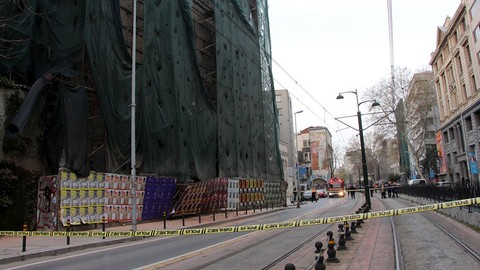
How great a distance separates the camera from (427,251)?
1003 centimetres

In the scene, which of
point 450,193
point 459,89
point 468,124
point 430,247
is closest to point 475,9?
point 459,89

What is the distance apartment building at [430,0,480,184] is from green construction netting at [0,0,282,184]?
2135 centimetres

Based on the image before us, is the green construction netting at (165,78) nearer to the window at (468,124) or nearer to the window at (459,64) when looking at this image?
the window at (468,124)

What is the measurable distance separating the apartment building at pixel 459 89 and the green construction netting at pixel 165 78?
A: 841 inches

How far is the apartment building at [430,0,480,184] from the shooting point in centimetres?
4122

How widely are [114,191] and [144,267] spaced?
1247 centimetres

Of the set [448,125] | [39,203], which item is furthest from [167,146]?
[448,125]

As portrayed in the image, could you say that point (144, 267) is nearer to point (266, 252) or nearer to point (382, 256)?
point (266, 252)

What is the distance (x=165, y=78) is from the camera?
25.2 meters

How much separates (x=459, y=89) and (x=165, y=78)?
1520 inches

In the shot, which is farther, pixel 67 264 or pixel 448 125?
pixel 448 125

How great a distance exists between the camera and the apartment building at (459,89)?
135 ft

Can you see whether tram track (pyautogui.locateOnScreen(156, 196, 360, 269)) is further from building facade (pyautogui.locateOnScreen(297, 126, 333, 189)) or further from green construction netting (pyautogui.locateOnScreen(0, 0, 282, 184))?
building facade (pyautogui.locateOnScreen(297, 126, 333, 189))

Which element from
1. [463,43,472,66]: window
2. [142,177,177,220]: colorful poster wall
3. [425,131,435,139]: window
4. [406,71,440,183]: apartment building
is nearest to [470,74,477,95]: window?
[463,43,472,66]: window
